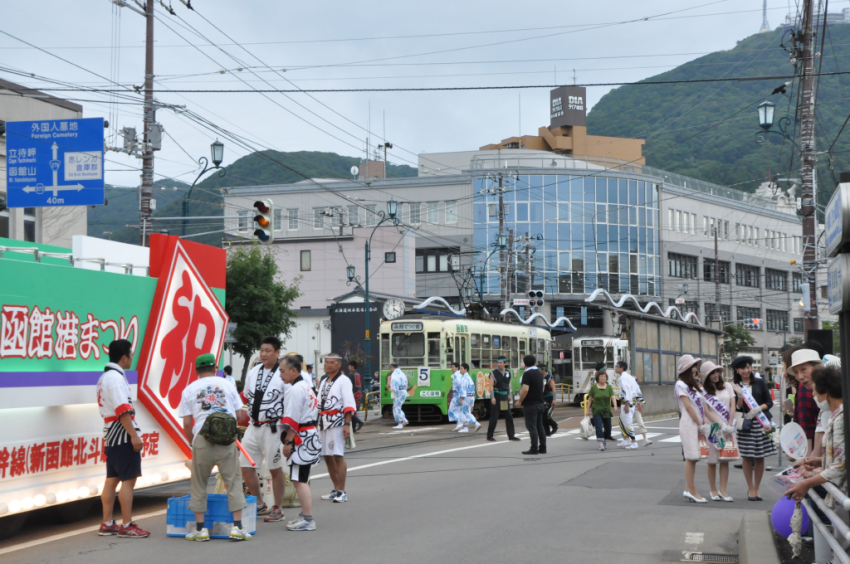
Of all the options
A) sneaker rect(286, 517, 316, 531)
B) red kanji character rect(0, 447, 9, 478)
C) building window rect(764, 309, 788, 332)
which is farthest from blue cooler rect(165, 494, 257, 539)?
building window rect(764, 309, 788, 332)

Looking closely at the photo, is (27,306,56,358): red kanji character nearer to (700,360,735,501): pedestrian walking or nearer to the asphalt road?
the asphalt road

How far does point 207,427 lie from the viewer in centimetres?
867

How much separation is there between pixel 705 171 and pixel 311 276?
42897 mm

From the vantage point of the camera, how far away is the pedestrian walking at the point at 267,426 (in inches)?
384

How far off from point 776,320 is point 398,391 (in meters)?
66.0

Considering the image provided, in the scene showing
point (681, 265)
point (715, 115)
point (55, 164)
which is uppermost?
point (715, 115)

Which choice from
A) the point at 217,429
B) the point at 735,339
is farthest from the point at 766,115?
the point at 735,339

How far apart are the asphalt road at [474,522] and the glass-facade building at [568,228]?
49380 millimetres

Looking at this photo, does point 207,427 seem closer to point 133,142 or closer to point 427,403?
point 133,142

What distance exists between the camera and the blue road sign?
17656mm

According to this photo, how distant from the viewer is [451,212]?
67125mm

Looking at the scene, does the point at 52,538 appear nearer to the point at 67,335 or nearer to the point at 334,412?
the point at 67,335

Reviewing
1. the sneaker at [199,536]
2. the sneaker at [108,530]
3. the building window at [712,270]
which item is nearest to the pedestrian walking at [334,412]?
the sneaker at [199,536]

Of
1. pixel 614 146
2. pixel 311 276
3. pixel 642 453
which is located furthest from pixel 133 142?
pixel 614 146
